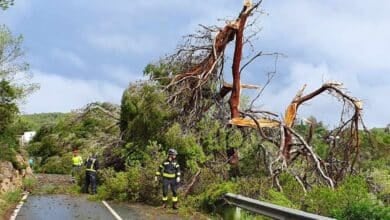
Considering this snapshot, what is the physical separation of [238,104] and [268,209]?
14.8 meters

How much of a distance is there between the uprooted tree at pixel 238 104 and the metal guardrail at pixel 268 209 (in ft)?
30.9

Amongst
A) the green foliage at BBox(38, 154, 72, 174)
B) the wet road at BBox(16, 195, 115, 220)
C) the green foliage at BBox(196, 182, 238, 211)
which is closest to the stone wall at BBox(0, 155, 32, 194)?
the wet road at BBox(16, 195, 115, 220)

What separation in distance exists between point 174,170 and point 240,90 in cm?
762

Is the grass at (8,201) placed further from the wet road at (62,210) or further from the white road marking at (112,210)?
the white road marking at (112,210)

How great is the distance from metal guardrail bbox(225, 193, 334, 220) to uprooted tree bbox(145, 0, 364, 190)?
9.42 m

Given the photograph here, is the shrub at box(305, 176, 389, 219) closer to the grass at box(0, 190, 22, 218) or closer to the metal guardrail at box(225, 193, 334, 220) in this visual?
the metal guardrail at box(225, 193, 334, 220)

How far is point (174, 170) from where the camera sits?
70.9 ft

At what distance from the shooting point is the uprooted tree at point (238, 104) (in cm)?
2544

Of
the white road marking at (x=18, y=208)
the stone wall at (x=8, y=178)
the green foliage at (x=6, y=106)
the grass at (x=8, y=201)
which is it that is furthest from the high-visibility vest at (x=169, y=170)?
the green foliage at (x=6, y=106)

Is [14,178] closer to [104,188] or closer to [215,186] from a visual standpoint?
[104,188]

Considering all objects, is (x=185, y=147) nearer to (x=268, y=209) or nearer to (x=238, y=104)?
(x=238, y=104)

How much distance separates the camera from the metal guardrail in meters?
11.4

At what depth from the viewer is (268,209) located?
43.1 ft

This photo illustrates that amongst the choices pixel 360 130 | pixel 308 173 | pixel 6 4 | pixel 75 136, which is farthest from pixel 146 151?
pixel 75 136
